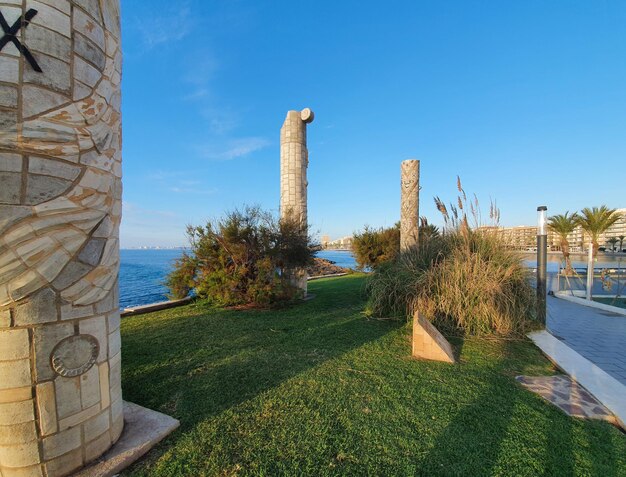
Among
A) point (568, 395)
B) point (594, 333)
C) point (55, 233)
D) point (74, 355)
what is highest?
point (55, 233)

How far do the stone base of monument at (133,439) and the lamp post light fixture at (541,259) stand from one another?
5.71m

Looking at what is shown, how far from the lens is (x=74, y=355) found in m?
1.66

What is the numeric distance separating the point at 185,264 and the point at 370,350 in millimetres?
4840

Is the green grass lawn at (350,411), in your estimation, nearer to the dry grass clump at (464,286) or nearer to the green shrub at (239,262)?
the dry grass clump at (464,286)

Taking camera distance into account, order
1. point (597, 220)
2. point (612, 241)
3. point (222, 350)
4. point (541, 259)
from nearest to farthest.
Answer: point (222, 350)
point (541, 259)
point (597, 220)
point (612, 241)

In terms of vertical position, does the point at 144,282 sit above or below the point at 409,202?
below

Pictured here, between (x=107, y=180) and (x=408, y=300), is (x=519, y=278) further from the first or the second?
(x=107, y=180)

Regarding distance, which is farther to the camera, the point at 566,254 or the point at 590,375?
the point at 566,254

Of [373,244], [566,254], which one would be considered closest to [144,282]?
[373,244]

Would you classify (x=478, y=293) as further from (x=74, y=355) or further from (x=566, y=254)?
(x=566, y=254)

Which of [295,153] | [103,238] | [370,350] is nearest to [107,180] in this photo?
[103,238]

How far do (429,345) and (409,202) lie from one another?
16.7ft

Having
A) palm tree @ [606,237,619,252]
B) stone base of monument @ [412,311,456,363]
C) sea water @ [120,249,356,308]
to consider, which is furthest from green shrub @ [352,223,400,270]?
palm tree @ [606,237,619,252]

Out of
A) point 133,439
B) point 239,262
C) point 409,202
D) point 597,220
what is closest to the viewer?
point 133,439
